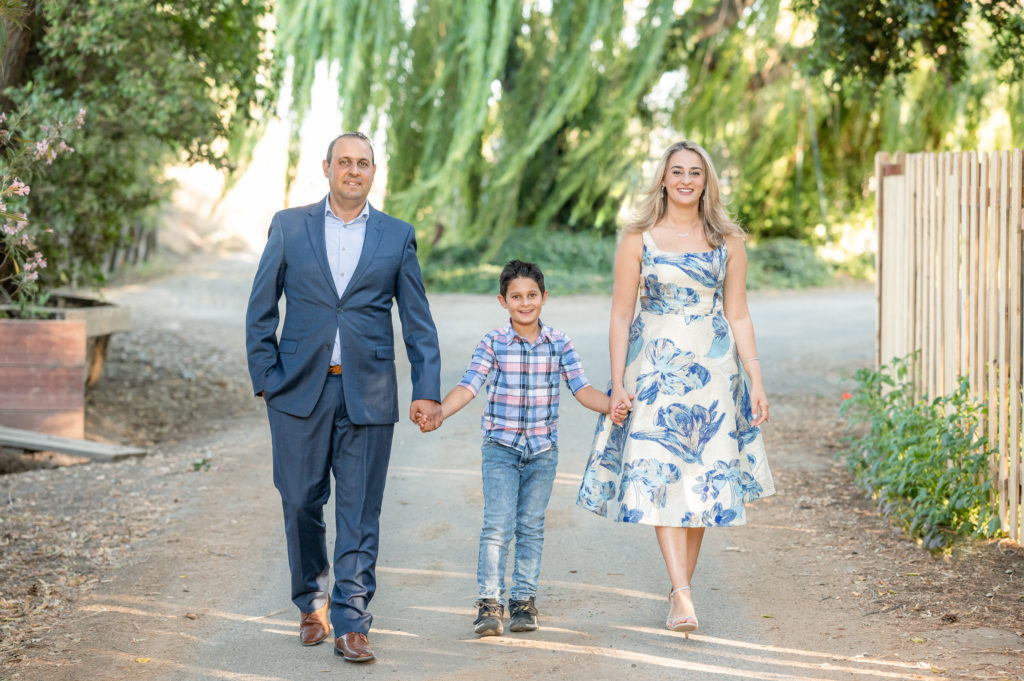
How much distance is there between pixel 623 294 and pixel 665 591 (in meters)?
1.40

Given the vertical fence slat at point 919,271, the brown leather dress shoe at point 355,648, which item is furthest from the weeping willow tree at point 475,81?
the brown leather dress shoe at point 355,648

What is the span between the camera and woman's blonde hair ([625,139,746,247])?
4.70m

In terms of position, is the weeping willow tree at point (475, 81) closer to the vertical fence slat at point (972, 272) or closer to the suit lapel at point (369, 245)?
the vertical fence slat at point (972, 272)

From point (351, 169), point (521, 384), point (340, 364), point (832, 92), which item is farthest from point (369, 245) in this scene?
point (832, 92)

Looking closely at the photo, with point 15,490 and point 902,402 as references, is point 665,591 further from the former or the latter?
point 15,490

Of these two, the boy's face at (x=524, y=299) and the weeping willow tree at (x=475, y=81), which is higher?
the weeping willow tree at (x=475, y=81)

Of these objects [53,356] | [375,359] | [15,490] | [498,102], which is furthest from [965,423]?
[498,102]

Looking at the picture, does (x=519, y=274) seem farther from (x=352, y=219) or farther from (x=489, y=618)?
(x=489, y=618)

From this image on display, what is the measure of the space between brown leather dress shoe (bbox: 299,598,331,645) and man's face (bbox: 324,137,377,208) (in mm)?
1618

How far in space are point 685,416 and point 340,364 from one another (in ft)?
4.62

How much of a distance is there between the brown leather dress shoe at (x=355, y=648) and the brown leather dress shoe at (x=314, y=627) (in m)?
0.20

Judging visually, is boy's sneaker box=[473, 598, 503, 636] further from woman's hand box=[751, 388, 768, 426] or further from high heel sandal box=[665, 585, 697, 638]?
woman's hand box=[751, 388, 768, 426]

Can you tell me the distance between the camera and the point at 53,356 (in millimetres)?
9016

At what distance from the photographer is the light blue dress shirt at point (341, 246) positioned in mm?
4348
